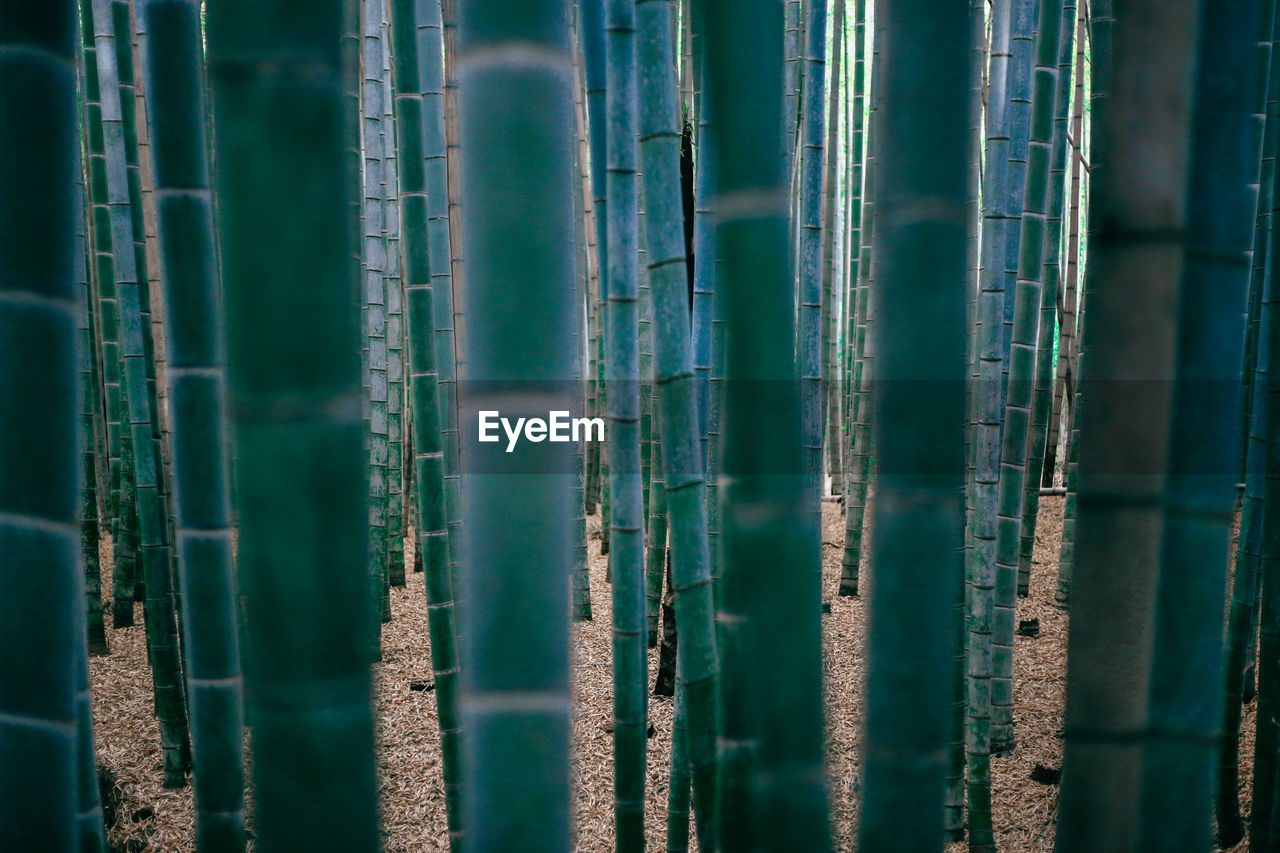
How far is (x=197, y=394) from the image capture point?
85cm

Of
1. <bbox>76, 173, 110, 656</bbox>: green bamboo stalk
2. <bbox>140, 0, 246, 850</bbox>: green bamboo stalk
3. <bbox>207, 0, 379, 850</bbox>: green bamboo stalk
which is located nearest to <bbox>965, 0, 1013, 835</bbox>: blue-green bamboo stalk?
<bbox>140, 0, 246, 850</bbox>: green bamboo stalk

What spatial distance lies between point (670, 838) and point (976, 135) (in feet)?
4.28

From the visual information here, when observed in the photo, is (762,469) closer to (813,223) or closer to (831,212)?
(813,223)

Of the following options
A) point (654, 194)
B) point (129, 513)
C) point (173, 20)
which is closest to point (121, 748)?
point (129, 513)

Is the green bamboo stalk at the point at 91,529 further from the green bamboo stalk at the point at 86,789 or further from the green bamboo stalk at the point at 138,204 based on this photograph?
the green bamboo stalk at the point at 86,789

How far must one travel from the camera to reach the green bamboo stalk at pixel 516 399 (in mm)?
401

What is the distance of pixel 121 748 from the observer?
2104 mm

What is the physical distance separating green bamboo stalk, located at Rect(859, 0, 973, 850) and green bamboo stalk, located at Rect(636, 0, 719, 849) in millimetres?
230

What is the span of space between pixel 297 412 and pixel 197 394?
0.53m

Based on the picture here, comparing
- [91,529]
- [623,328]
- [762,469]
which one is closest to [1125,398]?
[762,469]

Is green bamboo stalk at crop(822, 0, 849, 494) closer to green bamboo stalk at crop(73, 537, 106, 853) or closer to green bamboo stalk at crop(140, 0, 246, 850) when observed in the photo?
green bamboo stalk at crop(140, 0, 246, 850)

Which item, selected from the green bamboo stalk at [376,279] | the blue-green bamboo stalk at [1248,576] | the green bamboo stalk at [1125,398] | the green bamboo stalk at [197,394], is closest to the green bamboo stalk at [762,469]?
the green bamboo stalk at [1125,398]

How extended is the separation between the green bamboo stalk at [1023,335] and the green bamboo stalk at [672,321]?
3.84ft

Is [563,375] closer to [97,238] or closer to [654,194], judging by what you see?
[654,194]
